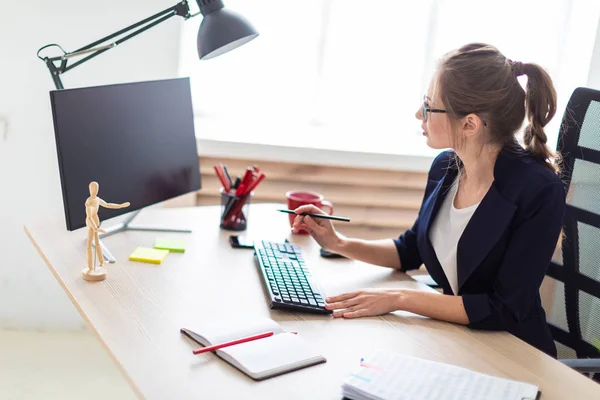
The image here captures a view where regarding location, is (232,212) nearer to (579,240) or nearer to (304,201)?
(304,201)

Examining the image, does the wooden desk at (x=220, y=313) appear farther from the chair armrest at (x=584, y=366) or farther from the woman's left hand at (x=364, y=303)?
the chair armrest at (x=584, y=366)

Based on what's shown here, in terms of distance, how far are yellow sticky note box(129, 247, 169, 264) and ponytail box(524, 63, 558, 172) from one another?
865mm

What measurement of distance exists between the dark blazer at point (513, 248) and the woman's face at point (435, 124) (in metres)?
0.13

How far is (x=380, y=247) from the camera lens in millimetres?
1854

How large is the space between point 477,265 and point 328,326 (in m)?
0.40

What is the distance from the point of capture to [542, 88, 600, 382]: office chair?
1.74 meters

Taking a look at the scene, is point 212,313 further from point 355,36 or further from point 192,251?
point 355,36

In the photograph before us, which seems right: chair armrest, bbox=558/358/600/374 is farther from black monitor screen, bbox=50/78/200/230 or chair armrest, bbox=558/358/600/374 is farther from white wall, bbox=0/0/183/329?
white wall, bbox=0/0/183/329

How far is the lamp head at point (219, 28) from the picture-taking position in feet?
5.79

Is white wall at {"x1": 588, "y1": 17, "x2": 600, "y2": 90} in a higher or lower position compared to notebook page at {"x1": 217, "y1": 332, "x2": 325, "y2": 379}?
higher

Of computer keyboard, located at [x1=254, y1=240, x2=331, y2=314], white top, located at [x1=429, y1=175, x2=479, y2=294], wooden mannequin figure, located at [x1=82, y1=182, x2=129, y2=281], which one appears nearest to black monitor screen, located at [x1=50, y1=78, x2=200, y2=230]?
wooden mannequin figure, located at [x1=82, y1=182, x2=129, y2=281]

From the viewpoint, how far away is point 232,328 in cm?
133

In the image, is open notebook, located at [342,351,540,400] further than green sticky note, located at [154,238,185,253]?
No

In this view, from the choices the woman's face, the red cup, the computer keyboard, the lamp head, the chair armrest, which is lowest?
the chair armrest
